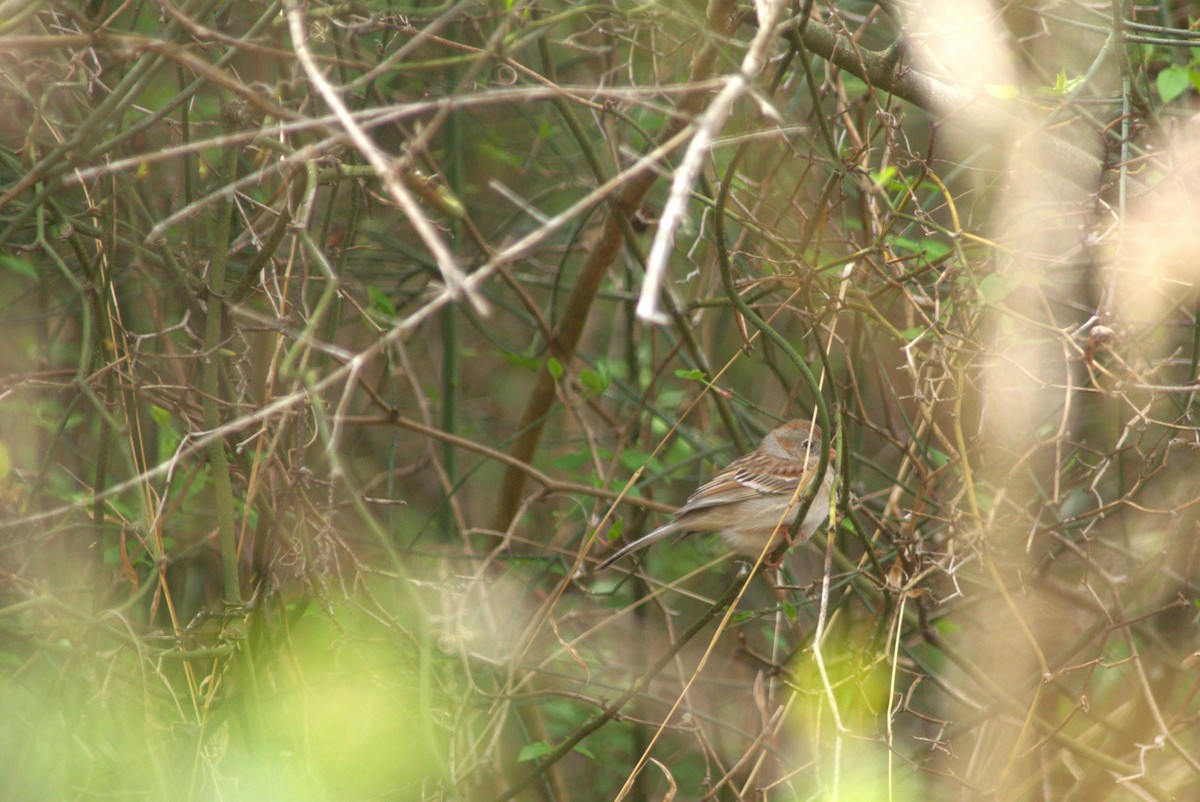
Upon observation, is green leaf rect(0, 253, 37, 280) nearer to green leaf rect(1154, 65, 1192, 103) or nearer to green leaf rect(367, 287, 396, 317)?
green leaf rect(367, 287, 396, 317)

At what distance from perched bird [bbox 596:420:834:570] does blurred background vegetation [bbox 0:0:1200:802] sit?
0.16 m

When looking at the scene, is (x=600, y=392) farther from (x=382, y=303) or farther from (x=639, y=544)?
(x=382, y=303)

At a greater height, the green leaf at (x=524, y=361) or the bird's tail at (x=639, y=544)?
the green leaf at (x=524, y=361)

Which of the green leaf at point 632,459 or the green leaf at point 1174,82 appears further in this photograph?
the green leaf at point 632,459

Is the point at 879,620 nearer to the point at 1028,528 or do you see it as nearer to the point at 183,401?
the point at 1028,528

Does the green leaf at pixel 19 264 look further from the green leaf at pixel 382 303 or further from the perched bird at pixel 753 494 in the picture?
the perched bird at pixel 753 494

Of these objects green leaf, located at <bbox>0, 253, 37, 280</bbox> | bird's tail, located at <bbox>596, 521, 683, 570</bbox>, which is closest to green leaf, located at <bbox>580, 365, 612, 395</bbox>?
bird's tail, located at <bbox>596, 521, 683, 570</bbox>

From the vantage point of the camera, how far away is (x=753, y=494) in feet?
14.4

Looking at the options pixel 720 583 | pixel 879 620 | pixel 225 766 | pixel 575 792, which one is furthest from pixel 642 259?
pixel 575 792

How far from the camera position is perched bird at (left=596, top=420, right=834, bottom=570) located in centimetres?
430

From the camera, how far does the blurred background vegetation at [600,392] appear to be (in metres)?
2.71

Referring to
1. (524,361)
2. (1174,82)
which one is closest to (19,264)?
(524,361)

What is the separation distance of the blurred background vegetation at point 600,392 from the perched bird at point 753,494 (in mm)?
A: 164

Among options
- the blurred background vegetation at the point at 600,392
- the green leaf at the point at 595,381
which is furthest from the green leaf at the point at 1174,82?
the green leaf at the point at 595,381
